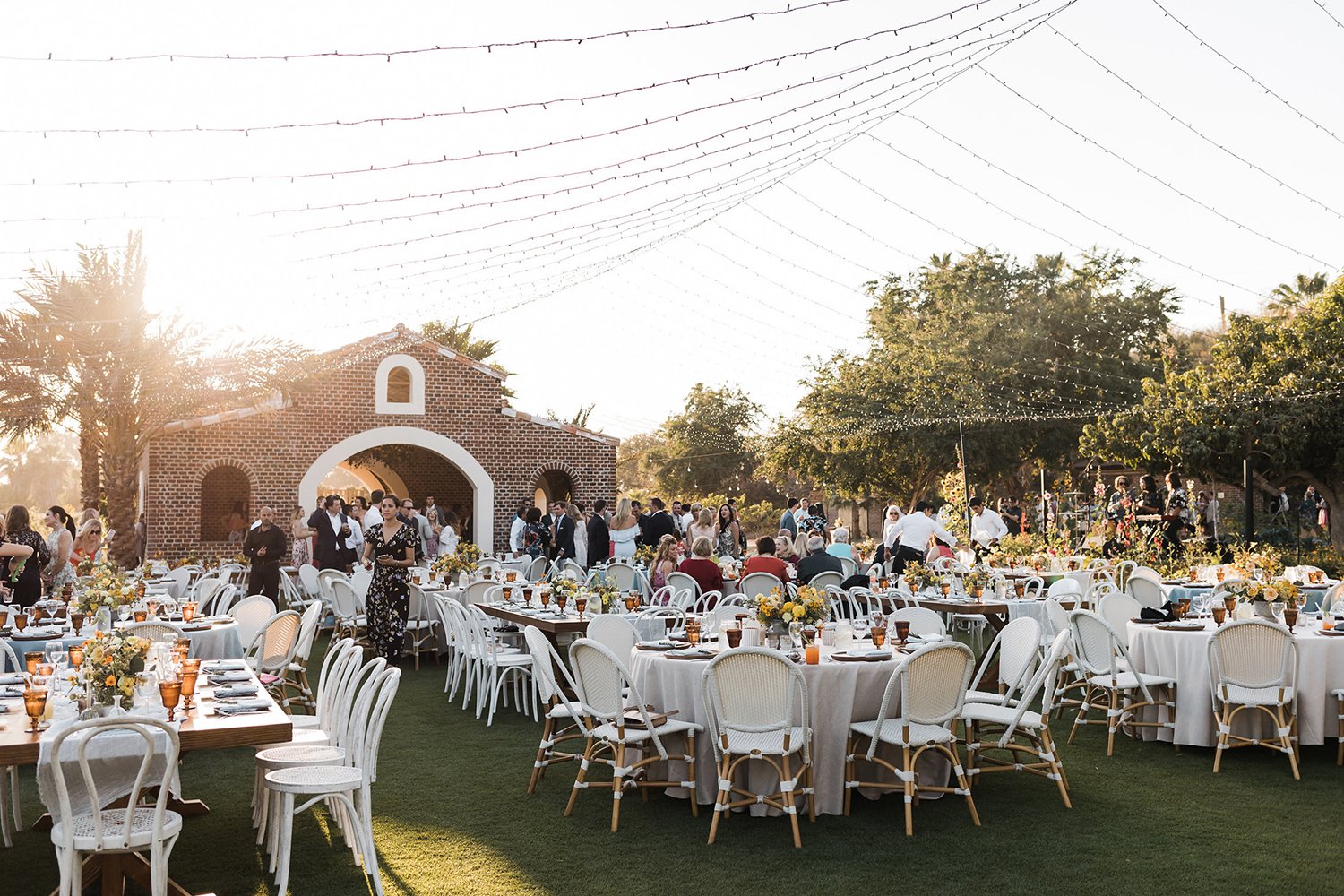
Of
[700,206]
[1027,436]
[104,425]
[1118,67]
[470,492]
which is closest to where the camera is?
[1118,67]

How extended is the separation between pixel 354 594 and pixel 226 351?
31.0ft

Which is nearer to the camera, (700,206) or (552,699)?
(552,699)

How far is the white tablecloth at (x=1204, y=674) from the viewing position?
24.6 feet

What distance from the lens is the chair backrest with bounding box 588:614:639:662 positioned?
772 centimetres

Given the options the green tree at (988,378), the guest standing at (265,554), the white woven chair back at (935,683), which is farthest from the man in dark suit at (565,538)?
the green tree at (988,378)

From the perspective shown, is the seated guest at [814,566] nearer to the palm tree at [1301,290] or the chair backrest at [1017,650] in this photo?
the chair backrest at [1017,650]

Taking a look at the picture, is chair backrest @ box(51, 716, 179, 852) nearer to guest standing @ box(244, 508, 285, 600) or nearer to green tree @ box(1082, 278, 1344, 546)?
guest standing @ box(244, 508, 285, 600)

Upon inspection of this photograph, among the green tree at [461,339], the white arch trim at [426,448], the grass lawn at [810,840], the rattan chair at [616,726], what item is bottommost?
the grass lawn at [810,840]

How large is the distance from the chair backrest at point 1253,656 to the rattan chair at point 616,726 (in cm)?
341

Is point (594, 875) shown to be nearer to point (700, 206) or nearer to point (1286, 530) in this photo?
point (700, 206)

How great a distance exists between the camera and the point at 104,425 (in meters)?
19.9

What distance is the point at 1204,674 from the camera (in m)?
7.74

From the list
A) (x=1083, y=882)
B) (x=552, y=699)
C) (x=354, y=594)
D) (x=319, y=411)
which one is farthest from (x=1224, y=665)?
(x=319, y=411)

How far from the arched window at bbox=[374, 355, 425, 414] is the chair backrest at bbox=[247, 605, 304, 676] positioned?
1506 cm
